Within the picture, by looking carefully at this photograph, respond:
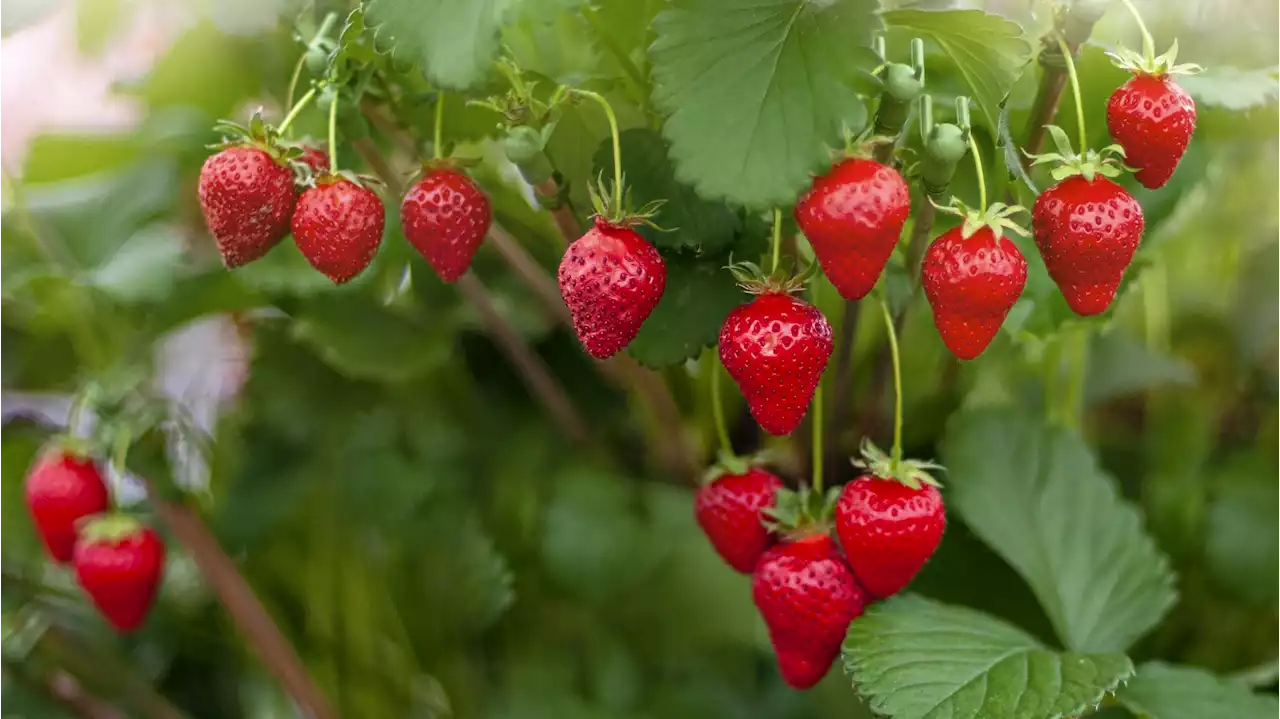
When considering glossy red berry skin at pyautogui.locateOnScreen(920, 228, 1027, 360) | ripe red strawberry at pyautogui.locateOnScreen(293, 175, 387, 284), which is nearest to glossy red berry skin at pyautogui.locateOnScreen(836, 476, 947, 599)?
glossy red berry skin at pyautogui.locateOnScreen(920, 228, 1027, 360)

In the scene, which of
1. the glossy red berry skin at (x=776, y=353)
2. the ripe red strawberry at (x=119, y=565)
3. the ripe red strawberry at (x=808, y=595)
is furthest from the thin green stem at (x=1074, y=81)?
the ripe red strawberry at (x=119, y=565)

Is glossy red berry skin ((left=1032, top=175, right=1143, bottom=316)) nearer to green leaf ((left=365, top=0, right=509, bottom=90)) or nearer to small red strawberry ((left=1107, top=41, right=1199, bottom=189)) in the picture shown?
small red strawberry ((left=1107, top=41, right=1199, bottom=189))

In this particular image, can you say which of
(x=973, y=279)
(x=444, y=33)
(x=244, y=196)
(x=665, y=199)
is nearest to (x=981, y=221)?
(x=973, y=279)

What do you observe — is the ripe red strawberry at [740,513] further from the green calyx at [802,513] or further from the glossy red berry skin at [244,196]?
the glossy red berry skin at [244,196]

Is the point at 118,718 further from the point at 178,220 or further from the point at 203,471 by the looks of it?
the point at 178,220

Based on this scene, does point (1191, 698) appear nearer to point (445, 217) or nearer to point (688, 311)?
point (688, 311)

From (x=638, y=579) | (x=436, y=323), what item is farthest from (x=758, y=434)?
(x=436, y=323)
